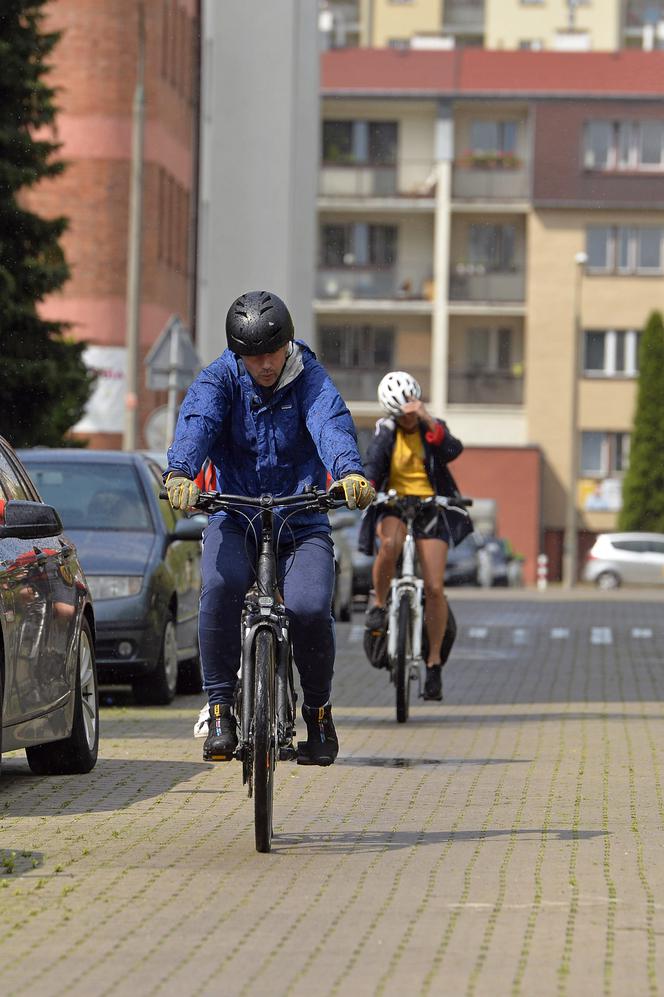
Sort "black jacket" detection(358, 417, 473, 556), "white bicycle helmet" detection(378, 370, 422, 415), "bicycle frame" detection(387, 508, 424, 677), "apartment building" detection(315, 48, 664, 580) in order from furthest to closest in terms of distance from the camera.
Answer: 1. "apartment building" detection(315, 48, 664, 580)
2. "black jacket" detection(358, 417, 473, 556)
3. "white bicycle helmet" detection(378, 370, 422, 415)
4. "bicycle frame" detection(387, 508, 424, 677)

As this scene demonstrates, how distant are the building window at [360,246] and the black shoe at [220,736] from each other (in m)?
70.2

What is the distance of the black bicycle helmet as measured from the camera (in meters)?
8.48

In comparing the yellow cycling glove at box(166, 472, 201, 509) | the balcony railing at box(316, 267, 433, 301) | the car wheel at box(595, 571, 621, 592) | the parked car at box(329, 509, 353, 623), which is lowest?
the car wheel at box(595, 571, 621, 592)

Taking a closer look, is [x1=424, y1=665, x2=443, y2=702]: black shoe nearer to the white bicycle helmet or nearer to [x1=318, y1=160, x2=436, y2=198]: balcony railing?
the white bicycle helmet

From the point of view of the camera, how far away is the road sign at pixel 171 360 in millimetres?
25375

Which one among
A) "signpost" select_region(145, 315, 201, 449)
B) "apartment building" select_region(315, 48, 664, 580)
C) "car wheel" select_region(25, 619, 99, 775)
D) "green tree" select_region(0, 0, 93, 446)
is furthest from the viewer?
"apartment building" select_region(315, 48, 664, 580)

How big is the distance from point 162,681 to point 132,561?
2.60 feet

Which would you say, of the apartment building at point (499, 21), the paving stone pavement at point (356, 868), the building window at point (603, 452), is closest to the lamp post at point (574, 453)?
the building window at point (603, 452)

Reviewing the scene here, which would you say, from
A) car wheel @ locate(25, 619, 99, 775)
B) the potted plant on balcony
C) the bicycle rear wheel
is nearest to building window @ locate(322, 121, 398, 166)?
the potted plant on balcony

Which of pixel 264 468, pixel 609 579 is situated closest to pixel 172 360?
pixel 264 468

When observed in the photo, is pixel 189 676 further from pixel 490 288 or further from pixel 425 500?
pixel 490 288

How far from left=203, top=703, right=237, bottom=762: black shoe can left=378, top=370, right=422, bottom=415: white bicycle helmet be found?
18.4ft

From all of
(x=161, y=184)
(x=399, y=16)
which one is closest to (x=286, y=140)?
(x=161, y=184)

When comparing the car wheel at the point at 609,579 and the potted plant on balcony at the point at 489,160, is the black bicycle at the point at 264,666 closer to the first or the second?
the car wheel at the point at 609,579
